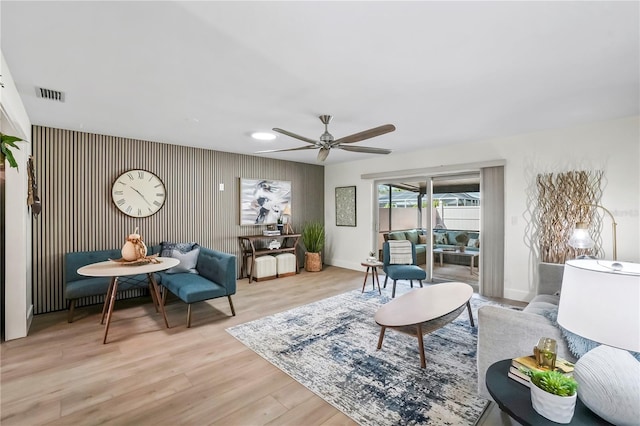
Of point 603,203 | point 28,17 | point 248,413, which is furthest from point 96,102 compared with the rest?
point 603,203

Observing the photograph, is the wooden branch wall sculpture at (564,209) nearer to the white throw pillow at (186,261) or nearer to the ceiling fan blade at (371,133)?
the ceiling fan blade at (371,133)

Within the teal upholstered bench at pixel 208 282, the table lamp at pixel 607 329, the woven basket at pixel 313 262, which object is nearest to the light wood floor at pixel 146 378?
the teal upholstered bench at pixel 208 282

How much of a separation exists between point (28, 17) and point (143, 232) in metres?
3.37

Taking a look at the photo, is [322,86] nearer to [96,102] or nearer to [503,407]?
[96,102]

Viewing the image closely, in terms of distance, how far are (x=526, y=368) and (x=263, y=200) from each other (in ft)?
16.7

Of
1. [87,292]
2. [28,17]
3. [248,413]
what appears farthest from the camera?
[87,292]

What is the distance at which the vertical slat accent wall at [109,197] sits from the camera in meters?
3.80

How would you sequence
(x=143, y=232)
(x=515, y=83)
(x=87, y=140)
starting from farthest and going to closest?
(x=143, y=232)
(x=87, y=140)
(x=515, y=83)

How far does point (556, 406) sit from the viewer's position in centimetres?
119

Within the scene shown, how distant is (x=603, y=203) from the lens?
145 inches

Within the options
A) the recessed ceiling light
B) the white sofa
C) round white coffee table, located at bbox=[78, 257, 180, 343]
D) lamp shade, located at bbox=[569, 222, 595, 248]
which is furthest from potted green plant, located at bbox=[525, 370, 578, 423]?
the recessed ceiling light

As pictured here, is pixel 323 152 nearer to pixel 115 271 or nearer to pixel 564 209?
pixel 115 271

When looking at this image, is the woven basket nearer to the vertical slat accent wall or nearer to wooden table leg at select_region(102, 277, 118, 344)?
the vertical slat accent wall

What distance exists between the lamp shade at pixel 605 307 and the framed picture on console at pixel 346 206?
17.8ft
